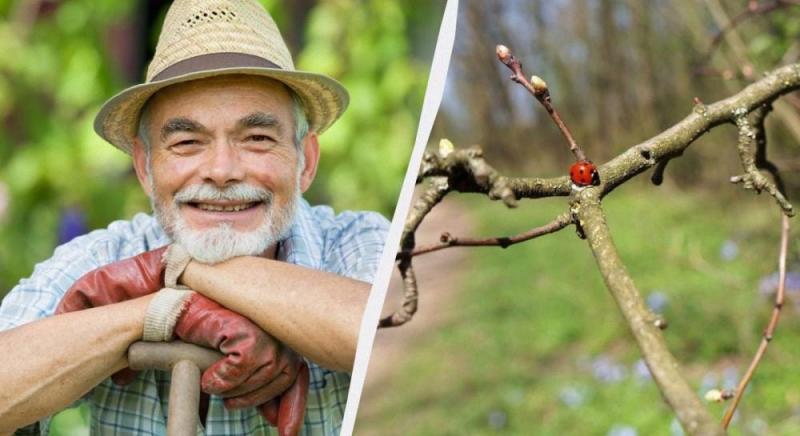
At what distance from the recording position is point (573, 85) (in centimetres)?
254

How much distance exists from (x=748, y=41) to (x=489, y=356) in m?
0.79

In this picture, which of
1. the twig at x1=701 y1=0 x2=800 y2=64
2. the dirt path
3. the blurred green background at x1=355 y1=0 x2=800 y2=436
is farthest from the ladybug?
the dirt path

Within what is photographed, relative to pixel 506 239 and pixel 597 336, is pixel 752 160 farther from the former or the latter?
pixel 597 336

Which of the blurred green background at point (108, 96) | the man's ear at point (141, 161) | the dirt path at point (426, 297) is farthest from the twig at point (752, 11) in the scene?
the dirt path at point (426, 297)

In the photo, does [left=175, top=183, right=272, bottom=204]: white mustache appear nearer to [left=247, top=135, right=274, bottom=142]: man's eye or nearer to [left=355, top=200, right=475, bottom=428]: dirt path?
[left=247, top=135, right=274, bottom=142]: man's eye

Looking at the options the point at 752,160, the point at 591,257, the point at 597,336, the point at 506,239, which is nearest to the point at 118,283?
the point at 506,239

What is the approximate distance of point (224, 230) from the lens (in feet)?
2.02

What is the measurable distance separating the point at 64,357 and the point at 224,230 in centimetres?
11

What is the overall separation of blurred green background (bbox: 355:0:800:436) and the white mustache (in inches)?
39.7

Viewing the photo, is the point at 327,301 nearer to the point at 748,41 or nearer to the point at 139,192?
the point at 139,192

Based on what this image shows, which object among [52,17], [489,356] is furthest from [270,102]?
[489,356]

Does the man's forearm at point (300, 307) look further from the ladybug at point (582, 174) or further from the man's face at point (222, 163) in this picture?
the ladybug at point (582, 174)

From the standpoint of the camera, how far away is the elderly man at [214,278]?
59 cm

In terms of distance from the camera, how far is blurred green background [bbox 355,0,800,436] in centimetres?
177
